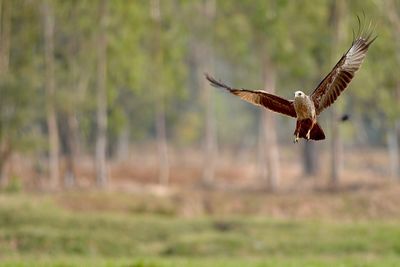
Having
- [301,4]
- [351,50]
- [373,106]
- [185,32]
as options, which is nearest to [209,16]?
[185,32]

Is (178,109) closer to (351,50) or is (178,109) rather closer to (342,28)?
(342,28)

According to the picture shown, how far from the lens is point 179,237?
27.3 metres

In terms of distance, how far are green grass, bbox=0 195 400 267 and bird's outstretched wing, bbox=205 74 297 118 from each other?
10.9 m

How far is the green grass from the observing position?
25312 mm

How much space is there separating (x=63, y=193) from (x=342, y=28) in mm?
12575

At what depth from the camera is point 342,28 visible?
122ft

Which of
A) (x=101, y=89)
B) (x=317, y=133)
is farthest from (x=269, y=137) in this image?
(x=317, y=133)

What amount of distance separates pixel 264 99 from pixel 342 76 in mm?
1149

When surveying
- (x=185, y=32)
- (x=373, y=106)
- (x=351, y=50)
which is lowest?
(x=351, y=50)

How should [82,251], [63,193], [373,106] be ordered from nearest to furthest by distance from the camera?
[82,251], [63,193], [373,106]

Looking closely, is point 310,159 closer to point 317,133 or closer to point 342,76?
point 342,76

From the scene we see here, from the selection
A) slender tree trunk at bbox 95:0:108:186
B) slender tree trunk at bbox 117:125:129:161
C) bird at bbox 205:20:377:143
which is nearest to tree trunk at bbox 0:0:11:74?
slender tree trunk at bbox 95:0:108:186

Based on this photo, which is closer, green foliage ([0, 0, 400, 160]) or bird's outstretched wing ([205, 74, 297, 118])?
bird's outstretched wing ([205, 74, 297, 118])

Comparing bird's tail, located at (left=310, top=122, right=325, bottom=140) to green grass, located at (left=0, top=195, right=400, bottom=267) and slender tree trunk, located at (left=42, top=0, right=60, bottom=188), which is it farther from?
slender tree trunk, located at (left=42, top=0, right=60, bottom=188)
